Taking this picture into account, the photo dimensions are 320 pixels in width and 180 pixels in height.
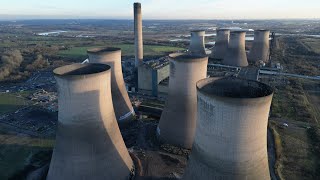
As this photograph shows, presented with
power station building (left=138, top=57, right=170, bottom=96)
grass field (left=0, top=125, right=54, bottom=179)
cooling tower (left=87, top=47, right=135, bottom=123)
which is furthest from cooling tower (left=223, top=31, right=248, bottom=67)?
grass field (left=0, top=125, right=54, bottom=179)

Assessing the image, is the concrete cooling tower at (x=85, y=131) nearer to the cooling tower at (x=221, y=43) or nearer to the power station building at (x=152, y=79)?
the power station building at (x=152, y=79)

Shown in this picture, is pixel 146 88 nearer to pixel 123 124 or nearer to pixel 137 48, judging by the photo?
pixel 137 48

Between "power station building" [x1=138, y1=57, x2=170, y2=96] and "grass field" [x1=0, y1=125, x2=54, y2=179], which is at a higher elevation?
"power station building" [x1=138, y1=57, x2=170, y2=96]

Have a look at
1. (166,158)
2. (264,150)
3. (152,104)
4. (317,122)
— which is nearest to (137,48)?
(152,104)

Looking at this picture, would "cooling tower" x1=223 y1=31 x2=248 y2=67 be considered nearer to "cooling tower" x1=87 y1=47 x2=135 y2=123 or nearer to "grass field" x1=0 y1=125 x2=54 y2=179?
"cooling tower" x1=87 y1=47 x2=135 y2=123

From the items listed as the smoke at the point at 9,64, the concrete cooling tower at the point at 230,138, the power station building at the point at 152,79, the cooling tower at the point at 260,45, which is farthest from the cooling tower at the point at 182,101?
the smoke at the point at 9,64
